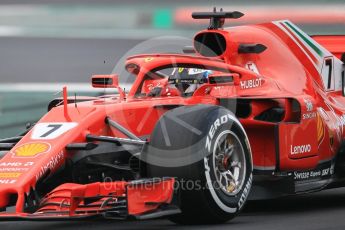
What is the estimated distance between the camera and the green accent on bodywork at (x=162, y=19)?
16828mm

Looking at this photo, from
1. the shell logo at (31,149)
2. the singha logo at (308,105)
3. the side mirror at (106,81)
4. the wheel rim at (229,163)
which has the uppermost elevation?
the side mirror at (106,81)

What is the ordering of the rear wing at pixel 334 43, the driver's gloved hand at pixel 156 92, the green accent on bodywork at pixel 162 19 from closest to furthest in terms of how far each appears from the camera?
the driver's gloved hand at pixel 156 92, the rear wing at pixel 334 43, the green accent on bodywork at pixel 162 19

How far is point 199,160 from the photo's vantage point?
9875 millimetres

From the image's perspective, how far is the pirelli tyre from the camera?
9844 millimetres

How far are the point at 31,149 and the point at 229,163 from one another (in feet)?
5.70

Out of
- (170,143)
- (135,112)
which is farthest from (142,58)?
(170,143)

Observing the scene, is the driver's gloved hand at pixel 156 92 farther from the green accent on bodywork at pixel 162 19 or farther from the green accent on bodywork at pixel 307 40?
the green accent on bodywork at pixel 162 19

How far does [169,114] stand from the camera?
33.0 feet

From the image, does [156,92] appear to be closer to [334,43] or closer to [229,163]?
[229,163]

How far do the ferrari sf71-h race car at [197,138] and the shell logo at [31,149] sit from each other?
0.04 ft

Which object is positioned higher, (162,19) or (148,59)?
(148,59)

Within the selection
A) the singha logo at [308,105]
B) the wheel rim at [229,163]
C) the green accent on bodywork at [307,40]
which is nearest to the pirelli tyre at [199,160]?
the wheel rim at [229,163]

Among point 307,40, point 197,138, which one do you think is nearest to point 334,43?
point 307,40

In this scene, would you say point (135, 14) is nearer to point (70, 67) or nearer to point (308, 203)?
point (70, 67)
